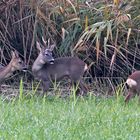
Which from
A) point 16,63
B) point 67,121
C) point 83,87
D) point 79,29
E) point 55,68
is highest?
point 67,121

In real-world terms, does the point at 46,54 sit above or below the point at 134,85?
above

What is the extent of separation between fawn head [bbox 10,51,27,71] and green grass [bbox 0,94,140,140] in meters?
2.70

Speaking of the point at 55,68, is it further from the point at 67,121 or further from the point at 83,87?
the point at 67,121

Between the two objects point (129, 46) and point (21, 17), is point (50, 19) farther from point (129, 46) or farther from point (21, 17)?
point (129, 46)

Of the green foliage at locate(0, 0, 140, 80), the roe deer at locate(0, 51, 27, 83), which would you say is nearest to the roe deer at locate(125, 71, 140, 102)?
the green foliage at locate(0, 0, 140, 80)

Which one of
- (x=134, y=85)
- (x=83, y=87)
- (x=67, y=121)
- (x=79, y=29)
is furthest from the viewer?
(x=79, y=29)

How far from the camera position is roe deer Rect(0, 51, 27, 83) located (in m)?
12.3

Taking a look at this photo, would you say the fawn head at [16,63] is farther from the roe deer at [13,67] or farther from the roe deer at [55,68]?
the roe deer at [55,68]

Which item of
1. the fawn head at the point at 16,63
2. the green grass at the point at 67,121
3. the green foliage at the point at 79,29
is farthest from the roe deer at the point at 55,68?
the green grass at the point at 67,121

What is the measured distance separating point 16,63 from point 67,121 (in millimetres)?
4798

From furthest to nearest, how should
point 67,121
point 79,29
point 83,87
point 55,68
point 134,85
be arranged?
point 79,29 < point 55,68 < point 83,87 < point 134,85 < point 67,121

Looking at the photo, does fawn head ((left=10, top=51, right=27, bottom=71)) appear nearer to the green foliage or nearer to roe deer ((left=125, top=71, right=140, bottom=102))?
the green foliage

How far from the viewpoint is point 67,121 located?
784 cm

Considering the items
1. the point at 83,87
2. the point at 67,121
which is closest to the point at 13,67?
the point at 83,87
